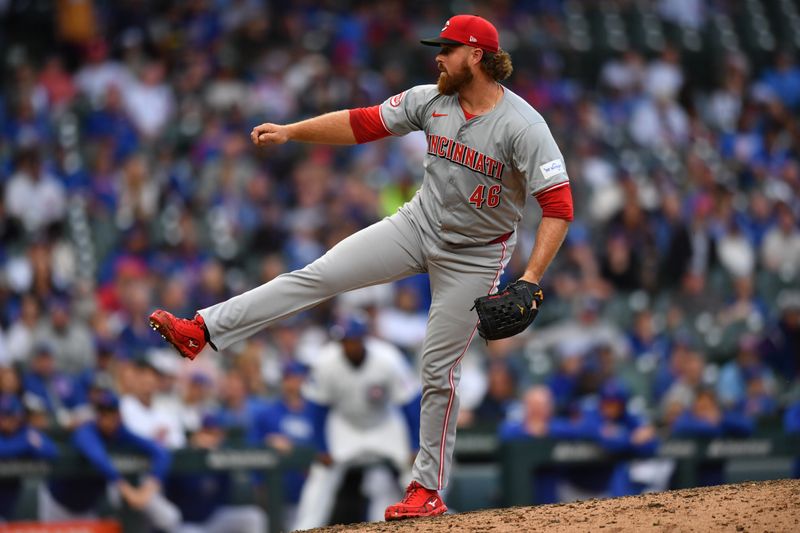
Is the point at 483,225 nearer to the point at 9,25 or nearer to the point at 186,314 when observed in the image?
the point at 186,314

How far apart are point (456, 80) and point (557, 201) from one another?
651 millimetres

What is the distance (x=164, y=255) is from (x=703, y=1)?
29.2ft

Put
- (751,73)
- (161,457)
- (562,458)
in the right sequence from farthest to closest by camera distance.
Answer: (751,73), (562,458), (161,457)

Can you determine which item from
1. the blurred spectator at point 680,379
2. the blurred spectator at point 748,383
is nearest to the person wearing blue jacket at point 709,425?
the blurred spectator at point 680,379

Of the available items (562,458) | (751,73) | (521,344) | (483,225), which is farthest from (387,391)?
(751,73)

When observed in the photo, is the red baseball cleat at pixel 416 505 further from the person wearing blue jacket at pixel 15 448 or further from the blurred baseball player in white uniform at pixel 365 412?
the person wearing blue jacket at pixel 15 448

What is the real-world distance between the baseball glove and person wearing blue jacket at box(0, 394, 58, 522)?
3.65m

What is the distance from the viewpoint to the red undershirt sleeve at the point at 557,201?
4.85 m

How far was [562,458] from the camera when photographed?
27.2 feet

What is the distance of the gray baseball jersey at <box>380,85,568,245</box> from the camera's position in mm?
4875

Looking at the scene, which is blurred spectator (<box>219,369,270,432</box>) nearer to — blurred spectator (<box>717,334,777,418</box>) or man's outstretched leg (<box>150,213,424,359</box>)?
man's outstretched leg (<box>150,213,424,359</box>)

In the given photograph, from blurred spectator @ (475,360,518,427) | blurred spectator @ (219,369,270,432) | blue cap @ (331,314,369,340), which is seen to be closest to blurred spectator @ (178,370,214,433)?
blurred spectator @ (219,369,270,432)

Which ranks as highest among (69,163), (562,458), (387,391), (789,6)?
(789,6)

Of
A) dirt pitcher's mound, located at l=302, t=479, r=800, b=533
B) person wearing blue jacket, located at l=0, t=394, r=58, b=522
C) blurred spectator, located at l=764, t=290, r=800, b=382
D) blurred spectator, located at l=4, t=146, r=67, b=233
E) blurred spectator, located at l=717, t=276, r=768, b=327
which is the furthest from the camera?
blurred spectator, located at l=717, t=276, r=768, b=327
